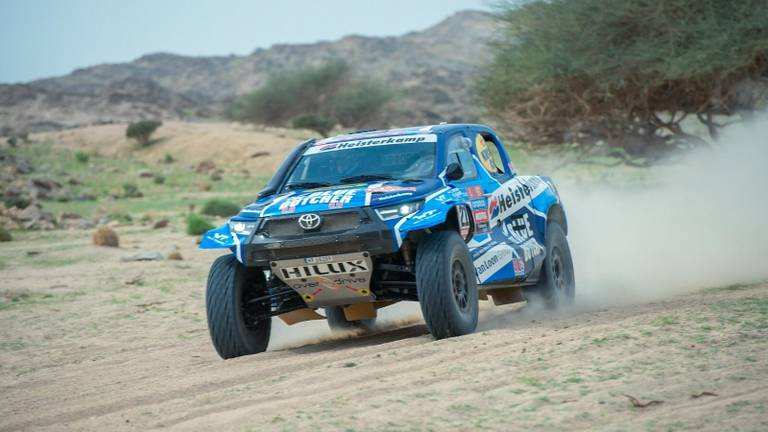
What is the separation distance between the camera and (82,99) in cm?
9744

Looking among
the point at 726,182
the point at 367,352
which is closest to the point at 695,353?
the point at 367,352

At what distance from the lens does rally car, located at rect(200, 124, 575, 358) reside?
9.48 meters

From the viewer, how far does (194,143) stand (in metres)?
61.0

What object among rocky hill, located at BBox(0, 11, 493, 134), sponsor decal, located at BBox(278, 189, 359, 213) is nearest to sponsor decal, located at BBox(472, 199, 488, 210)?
sponsor decal, located at BBox(278, 189, 359, 213)

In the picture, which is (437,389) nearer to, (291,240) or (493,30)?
(291,240)

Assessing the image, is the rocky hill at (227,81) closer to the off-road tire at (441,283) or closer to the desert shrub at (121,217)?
the desert shrub at (121,217)

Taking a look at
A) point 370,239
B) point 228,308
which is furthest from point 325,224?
point 228,308

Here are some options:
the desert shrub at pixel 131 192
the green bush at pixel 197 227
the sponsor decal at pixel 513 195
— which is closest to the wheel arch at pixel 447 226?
the sponsor decal at pixel 513 195

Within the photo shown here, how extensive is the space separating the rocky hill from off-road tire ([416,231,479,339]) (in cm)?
5913

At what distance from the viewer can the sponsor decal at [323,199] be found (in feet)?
31.6

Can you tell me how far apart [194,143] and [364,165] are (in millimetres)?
51357

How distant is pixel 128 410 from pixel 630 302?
6762 millimetres

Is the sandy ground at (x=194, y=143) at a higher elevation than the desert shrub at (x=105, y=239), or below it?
higher

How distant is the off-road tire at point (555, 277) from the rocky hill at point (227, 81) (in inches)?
2199
